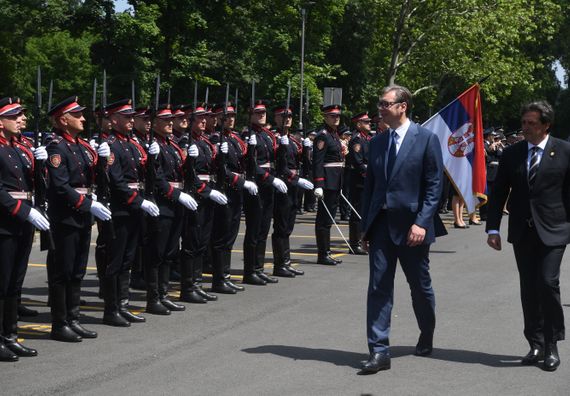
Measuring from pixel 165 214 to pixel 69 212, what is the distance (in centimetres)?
144

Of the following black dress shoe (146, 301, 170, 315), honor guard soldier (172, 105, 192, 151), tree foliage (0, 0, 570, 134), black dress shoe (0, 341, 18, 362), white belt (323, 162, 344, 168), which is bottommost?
black dress shoe (0, 341, 18, 362)

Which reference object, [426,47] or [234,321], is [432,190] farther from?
[426,47]

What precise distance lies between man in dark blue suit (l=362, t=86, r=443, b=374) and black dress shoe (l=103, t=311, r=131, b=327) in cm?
268

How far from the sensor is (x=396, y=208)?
24.4 ft

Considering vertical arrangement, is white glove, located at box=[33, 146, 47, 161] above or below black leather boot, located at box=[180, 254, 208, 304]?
above

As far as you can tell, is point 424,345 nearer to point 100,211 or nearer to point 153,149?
point 100,211

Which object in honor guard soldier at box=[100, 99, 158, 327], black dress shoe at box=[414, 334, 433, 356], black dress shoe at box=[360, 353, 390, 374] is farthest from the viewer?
honor guard soldier at box=[100, 99, 158, 327]

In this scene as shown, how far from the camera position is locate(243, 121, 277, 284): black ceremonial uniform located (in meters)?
11.8

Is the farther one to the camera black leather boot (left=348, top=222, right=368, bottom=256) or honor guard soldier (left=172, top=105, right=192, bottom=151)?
black leather boot (left=348, top=222, right=368, bottom=256)

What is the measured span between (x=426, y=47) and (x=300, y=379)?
137 feet

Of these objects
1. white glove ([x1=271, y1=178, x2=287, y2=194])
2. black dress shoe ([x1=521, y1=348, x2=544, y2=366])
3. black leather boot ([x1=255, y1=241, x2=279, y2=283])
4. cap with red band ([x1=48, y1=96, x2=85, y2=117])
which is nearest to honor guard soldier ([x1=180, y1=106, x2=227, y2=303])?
white glove ([x1=271, y1=178, x2=287, y2=194])

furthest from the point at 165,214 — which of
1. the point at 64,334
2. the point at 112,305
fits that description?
the point at 64,334

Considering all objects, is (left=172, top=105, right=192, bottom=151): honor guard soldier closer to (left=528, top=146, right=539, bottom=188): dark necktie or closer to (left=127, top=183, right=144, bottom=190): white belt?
(left=127, top=183, right=144, bottom=190): white belt

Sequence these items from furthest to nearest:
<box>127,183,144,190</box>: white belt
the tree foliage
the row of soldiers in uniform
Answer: the tree foliage
<box>127,183,144,190</box>: white belt
the row of soldiers in uniform
